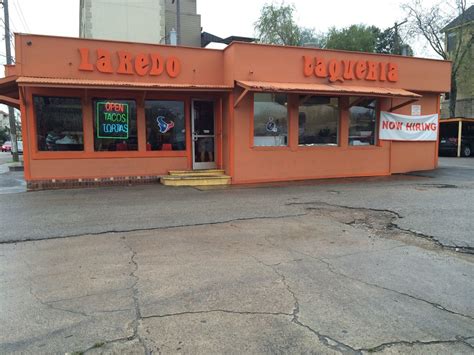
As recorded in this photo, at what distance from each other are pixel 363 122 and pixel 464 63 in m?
23.6

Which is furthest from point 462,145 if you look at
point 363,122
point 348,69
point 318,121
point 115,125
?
point 115,125

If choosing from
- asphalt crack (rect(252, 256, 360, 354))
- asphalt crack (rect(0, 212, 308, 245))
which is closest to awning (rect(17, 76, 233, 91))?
asphalt crack (rect(0, 212, 308, 245))

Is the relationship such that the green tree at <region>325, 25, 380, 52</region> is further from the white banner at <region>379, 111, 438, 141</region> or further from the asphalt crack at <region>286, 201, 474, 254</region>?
the asphalt crack at <region>286, 201, 474, 254</region>

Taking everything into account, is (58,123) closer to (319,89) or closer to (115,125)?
(115,125)

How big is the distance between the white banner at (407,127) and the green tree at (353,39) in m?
22.9

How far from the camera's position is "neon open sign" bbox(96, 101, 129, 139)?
37.1 feet

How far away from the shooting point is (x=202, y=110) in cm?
1255

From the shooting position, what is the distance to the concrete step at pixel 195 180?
37.0 feet

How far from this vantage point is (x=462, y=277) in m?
4.41

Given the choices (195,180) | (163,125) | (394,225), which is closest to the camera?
(394,225)

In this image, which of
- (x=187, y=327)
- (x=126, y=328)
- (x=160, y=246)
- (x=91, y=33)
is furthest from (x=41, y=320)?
(x=91, y=33)

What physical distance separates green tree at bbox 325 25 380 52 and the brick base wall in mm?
29350

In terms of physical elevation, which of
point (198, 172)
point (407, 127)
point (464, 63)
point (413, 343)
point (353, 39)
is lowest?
point (413, 343)

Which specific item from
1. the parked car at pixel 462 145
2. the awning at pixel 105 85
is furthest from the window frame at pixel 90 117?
the parked car at pixel 462 145
